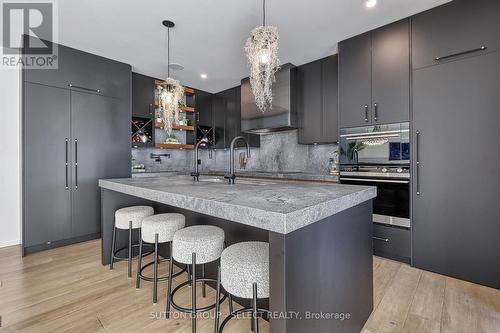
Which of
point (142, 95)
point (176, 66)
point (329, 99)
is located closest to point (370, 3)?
point (329, 99)

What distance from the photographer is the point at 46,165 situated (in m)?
2.79

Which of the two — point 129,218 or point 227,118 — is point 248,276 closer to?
point 129,218

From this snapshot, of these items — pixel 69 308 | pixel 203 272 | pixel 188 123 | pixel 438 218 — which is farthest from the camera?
pixel 188 123

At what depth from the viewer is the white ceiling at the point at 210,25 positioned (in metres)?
2.13

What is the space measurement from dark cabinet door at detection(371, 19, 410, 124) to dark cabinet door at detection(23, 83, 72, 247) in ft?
12.5

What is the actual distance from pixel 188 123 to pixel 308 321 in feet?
14.8

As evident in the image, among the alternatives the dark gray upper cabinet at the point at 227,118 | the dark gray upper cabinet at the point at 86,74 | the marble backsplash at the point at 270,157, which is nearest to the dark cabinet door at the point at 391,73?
the marble backsplash at the point at 270,157

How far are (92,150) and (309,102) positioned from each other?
3175 mm

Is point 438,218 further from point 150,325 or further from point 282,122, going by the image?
point 150,325

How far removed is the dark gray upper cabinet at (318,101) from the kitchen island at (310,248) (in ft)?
6.29

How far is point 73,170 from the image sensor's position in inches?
117

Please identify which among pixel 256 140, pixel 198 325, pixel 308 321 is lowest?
pixel 198 325

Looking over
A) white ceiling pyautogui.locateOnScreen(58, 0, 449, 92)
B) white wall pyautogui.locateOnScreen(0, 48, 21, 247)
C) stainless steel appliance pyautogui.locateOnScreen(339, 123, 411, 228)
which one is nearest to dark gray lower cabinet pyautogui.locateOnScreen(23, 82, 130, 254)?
white wall pyautogui.locateOnScreen(0, 48, 21, 247)

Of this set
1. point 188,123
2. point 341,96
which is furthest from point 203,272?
point 188,123
